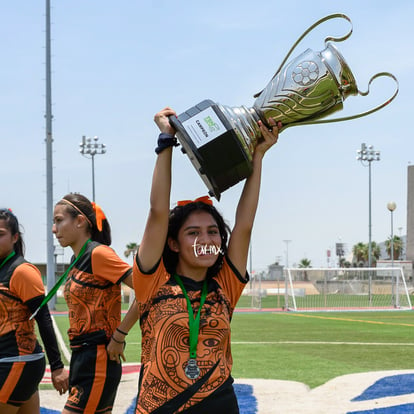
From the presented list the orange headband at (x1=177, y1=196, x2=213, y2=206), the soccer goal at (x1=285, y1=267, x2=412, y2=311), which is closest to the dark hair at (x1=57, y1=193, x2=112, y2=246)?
the orange headband at (x1=177, y1=196, x2=213, y2=206)

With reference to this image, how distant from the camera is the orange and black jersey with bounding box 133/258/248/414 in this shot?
2.89m

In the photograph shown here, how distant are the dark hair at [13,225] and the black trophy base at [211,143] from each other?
7.68 feet

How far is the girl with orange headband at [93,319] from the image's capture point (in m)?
4.25

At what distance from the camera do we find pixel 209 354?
2.94 metres

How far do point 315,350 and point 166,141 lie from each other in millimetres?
9980

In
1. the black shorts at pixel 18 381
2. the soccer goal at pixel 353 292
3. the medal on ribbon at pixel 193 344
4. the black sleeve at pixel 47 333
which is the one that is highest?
the medal on ribbon at pixel 193 344

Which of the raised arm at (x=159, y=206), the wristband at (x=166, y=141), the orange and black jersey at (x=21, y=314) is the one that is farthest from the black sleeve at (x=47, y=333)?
the wristband at (x=166, y=141)

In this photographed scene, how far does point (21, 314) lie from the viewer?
461 centimetres

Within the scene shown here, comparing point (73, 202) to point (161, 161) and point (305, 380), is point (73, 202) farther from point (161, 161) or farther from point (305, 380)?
point (305, 380)

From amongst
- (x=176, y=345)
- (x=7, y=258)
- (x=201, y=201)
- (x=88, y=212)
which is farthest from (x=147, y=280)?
(x=7, y=258)

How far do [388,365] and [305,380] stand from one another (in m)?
1.92

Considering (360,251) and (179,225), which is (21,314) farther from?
(360,251)

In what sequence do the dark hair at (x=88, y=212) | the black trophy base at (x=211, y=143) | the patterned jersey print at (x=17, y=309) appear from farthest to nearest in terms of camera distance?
1. the dark hair at (x=88, y=212)
2. the patterned jersey print at (x=17, y=309)
3. the black trophy base at (x=211, y=143)

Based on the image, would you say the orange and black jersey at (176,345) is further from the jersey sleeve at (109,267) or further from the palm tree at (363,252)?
the palm tree at (363,252)
